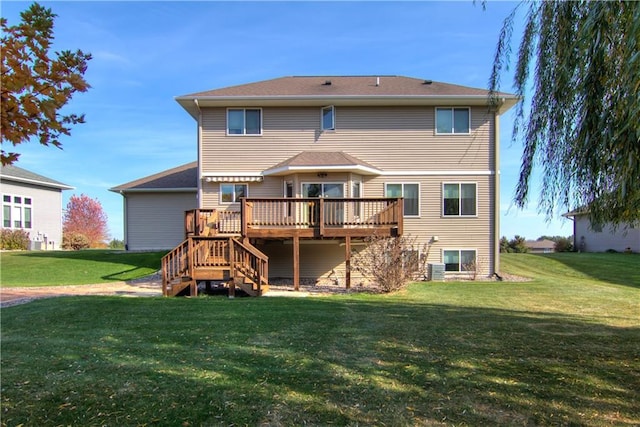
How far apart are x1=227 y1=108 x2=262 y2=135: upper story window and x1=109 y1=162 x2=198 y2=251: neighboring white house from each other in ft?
18.5

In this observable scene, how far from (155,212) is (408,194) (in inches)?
500

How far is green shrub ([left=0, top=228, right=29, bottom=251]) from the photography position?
68.6ft

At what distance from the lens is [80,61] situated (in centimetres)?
247

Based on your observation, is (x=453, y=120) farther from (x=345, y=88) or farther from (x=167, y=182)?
(x=167, y=182)

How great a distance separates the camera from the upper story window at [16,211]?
21375 millimetres

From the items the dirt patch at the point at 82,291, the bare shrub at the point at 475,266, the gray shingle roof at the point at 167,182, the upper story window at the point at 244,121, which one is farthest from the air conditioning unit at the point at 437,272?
the gray shingle roof at the point at 167,182

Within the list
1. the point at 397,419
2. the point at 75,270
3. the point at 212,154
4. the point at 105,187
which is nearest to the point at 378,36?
the point at 212,154

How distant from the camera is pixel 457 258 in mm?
14719

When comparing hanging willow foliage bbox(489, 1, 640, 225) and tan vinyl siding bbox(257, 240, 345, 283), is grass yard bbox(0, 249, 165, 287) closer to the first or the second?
tan vinyl siding bbox(257, 240, 345, 283)

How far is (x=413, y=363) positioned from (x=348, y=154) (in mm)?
10776

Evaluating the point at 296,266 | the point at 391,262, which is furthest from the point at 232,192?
the point at 391,262

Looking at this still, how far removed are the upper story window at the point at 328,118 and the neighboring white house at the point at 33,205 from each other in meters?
17.7

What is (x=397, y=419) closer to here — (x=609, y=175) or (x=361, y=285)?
(x=609, y=175)

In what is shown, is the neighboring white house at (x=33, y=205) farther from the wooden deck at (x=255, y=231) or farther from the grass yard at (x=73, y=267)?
the wooden deck at (x=255, y=231)
